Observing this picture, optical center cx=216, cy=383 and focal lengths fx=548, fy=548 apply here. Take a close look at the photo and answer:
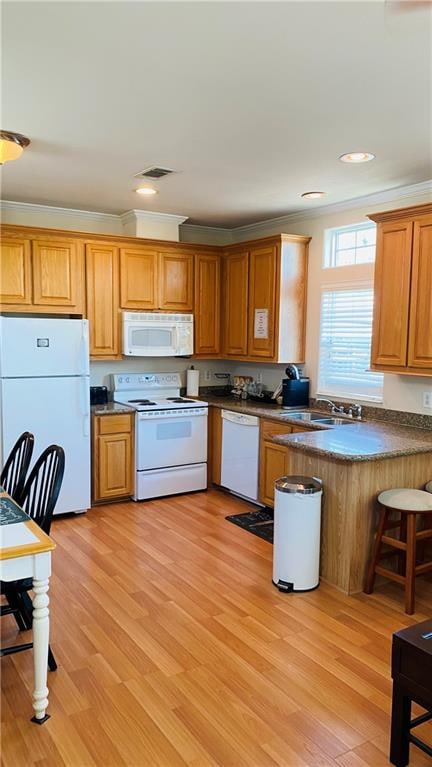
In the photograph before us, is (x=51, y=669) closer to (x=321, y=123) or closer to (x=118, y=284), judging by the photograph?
(x=321, y=123)

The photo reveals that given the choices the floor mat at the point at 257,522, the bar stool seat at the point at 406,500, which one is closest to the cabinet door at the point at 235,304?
the floor mat at the point at 257,522

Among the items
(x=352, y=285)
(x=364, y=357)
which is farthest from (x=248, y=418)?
(x=352, y=285)

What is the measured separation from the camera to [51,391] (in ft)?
14.6

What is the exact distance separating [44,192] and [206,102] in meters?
2.27

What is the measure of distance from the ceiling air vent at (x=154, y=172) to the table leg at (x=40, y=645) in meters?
2.74

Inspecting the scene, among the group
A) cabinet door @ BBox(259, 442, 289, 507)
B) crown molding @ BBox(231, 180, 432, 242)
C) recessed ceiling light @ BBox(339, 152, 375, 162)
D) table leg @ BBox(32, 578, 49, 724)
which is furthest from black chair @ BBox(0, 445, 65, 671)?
crown molding @ BBox(231, 180, 432, 242)

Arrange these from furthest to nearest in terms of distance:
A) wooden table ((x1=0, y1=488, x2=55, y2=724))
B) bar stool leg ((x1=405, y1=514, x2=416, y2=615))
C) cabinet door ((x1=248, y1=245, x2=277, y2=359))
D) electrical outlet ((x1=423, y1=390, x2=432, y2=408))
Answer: cabinet door ((x1=248, y1=245, x2=277, y2=359))
electrical outlet ((x1=423, y1=390, x2=432, y2=408))
bar stool leg ((x1=405, y1=514, x2=416, y2=615))
wooden table ((x1=0, y1=488, x2=55, y2=724))

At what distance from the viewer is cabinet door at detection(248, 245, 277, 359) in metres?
5.06

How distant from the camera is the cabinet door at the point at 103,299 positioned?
4.93 m

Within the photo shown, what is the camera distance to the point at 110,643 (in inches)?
108

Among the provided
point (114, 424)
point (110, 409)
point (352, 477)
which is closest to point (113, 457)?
point (114, 424)

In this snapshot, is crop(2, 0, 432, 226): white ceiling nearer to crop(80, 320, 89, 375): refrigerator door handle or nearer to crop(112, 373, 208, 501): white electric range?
crop(80, 320, 89, 375): refrigerator door handle

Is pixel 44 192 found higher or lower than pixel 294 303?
higher

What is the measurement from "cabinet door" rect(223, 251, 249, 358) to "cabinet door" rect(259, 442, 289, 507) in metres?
1.21
